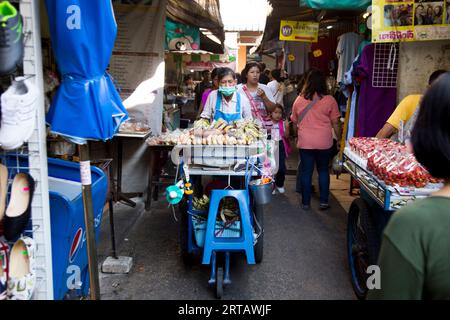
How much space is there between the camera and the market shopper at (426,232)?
4.16 feet

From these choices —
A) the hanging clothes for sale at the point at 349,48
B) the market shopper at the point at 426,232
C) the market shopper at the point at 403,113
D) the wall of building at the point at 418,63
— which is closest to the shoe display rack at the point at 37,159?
the market shopper at the point at 426,232

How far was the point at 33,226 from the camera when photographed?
2.47m

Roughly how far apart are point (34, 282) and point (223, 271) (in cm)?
192

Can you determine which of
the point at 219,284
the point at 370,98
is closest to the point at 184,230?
the point at 219,284

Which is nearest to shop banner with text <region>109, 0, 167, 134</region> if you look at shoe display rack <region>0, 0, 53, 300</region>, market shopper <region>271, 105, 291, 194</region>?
market shopper <region>271, 105, 291, 194</region>

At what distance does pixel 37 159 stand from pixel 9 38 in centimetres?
70

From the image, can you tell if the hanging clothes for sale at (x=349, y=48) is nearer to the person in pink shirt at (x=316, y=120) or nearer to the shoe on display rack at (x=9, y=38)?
the person in pink shirt at (x=316, y=120)

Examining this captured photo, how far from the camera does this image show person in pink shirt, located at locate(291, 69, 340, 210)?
6.07 meters

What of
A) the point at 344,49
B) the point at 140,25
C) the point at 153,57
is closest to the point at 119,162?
the point at 153,57

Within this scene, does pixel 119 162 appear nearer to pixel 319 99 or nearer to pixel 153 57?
pixel 153 57

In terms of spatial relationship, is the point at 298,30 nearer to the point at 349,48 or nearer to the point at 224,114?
the point at 349,48

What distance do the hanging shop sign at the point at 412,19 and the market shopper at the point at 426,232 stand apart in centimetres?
335

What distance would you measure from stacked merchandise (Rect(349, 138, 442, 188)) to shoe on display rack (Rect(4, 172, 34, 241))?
233 cm

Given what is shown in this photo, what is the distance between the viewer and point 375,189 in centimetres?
319
